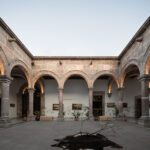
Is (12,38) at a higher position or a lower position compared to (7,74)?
higher

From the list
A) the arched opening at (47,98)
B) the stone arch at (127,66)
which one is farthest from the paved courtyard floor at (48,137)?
the arched opening at (47,98)

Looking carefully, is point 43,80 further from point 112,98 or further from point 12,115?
point 112,98

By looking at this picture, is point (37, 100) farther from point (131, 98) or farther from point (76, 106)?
point (131, 98)

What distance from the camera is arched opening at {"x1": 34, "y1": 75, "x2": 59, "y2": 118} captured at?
18.9 meters

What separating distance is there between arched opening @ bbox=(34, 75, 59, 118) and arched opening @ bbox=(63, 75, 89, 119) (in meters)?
1.01

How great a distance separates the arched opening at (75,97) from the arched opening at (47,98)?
1008 mm

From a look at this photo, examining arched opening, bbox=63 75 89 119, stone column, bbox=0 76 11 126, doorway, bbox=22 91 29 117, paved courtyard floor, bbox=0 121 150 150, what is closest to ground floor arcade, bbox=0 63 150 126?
arched opening, bbox=63 75 89 119

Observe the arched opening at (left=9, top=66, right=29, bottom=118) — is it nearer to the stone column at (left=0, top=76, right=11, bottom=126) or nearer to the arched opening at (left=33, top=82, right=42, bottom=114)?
the arched opening at (left=33, top=82, right=42, bottom=114)

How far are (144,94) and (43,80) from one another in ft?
34.8

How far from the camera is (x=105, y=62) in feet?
54.0

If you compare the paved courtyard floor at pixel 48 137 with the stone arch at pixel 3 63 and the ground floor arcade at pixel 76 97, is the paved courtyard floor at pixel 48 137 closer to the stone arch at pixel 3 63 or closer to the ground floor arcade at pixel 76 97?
the stone arch at pixel 3 63

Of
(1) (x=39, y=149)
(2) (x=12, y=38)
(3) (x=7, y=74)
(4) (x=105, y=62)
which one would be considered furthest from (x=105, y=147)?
(4) (x=105, y=62)

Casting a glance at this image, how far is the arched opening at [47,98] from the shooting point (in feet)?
62.1

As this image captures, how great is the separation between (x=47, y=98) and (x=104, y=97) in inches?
215
